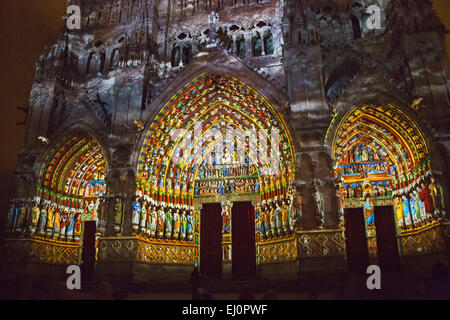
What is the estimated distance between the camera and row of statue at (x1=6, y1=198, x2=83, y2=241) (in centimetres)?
1417

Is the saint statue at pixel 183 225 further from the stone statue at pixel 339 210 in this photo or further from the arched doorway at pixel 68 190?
the stone statue at pixel 339 210

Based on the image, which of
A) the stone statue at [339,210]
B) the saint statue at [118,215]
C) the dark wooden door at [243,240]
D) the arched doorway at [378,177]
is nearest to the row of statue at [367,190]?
the arched doorway at [378,177]

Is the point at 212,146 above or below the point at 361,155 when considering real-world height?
above

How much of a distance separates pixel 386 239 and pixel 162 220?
913 cm

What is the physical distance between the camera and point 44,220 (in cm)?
1478

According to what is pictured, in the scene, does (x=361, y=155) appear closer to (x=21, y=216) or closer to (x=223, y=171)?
(x=223, y=171)

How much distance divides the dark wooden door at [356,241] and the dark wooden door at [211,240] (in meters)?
5.45

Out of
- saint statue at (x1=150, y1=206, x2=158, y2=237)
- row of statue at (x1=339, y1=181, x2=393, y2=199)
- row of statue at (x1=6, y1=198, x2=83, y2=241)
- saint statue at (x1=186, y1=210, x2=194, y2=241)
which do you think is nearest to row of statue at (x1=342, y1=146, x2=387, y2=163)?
row of statue at (x1=339, y1=181, x2=393, y2=199)

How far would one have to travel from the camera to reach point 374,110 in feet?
43.0

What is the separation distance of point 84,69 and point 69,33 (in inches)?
81.8

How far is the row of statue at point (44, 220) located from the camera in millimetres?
14172

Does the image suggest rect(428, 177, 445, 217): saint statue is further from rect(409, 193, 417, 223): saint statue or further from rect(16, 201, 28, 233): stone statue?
rect(16, 201, 28, 233): stone statue

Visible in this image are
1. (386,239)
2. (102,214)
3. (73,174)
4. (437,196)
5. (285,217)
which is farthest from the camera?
(73,174)

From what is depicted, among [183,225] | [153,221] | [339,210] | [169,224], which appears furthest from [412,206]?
[153,221]
